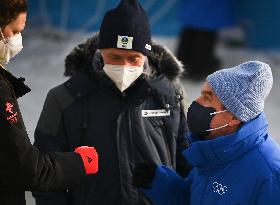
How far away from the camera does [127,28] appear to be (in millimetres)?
3230

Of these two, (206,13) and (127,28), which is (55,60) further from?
(127,28)

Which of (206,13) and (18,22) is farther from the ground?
(18,22)

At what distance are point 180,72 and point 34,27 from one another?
605cm

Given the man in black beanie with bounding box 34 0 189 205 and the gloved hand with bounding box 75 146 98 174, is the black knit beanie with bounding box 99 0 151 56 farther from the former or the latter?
the gloved hand with bounding box 75 146 98 174

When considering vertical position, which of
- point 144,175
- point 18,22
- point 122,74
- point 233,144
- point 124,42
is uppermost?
point 18,22

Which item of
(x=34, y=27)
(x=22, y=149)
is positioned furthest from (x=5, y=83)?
(x=34, y=27)

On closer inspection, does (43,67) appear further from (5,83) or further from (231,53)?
(5,83)

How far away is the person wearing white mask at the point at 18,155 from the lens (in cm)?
220

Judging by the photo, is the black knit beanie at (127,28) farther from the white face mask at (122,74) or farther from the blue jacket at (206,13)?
the blue jacket at (206,13)

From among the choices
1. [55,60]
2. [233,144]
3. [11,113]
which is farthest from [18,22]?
[55,60]

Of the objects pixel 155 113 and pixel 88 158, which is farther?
pixel 155 113

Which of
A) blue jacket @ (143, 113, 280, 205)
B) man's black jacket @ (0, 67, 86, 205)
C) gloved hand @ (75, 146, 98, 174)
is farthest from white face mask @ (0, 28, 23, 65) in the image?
blue jacket @ (143, 113, 280, 205)

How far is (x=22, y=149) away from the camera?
7.27 feet

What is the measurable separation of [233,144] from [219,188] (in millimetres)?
194
